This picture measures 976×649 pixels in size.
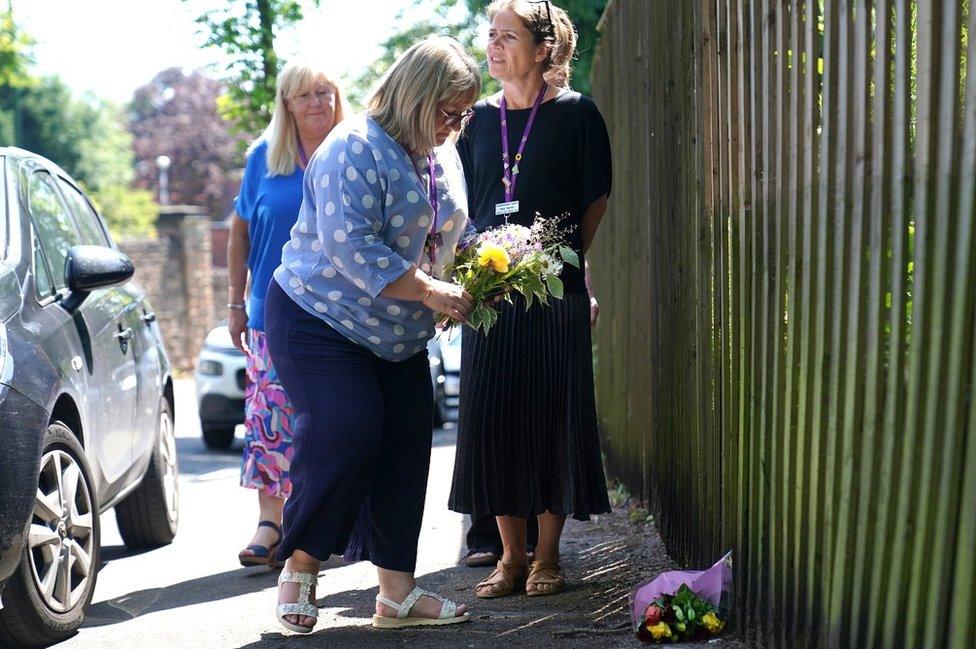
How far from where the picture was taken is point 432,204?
4.28 metres

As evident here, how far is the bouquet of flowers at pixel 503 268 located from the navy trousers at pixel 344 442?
1.14 ft

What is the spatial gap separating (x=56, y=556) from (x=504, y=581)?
1.61 m

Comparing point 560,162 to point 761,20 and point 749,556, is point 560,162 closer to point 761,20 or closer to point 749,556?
point 761,20

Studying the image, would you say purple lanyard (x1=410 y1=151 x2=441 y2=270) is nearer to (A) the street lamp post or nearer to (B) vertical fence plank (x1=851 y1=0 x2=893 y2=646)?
(B) vertical fence plank (x1=851 y1=0 x2=893 y2=646)

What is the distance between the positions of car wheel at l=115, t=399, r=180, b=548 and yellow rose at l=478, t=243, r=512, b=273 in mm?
2636

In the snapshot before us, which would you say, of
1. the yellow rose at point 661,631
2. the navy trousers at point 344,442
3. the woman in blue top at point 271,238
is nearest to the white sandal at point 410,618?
the navy trousers at point 344,442

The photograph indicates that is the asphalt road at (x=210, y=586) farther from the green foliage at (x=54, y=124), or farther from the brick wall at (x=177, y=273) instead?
the green foliage at (x=54, y=124)

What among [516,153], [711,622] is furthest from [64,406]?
[711,622]

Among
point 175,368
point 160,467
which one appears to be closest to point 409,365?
point 160,467

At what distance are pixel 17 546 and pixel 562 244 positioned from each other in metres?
2.17

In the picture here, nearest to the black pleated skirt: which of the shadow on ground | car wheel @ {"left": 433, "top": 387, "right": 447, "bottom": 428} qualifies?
the shadow on ground

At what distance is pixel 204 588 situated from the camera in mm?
5453

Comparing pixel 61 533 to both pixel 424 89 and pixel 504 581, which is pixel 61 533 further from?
pixel 424 89

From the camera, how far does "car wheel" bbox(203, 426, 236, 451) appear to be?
11.7 m
